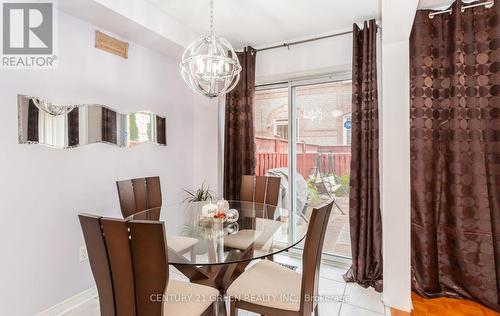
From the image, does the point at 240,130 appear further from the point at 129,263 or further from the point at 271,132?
the point at 129,263

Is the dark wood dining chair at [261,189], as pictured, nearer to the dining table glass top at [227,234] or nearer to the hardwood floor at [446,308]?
the dining table glass top at [227,234]

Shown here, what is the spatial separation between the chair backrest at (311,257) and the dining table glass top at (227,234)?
0.71 ft

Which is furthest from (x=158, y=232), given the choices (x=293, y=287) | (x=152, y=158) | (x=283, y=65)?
(x=283, y=65)

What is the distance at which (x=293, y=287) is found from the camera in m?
1.61

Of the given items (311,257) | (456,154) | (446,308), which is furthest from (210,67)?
(446,308)

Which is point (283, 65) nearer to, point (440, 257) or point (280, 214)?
point (280, 214)

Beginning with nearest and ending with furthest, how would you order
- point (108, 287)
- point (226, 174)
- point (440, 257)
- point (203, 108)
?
1. point (108, 287)
2. point (440, 257)
3. point (226, 174)
4. point (203, 108)

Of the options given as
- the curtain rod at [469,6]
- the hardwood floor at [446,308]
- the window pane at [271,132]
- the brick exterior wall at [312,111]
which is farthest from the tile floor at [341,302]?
the curtain rod at [469,6]

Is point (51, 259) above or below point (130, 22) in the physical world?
below

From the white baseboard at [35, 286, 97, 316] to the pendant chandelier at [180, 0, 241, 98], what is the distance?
1.95 metres

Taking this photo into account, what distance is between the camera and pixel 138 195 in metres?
2.44

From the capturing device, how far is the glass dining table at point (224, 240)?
1.52m

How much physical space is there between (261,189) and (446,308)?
5.99 ft

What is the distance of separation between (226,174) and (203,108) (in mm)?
944
